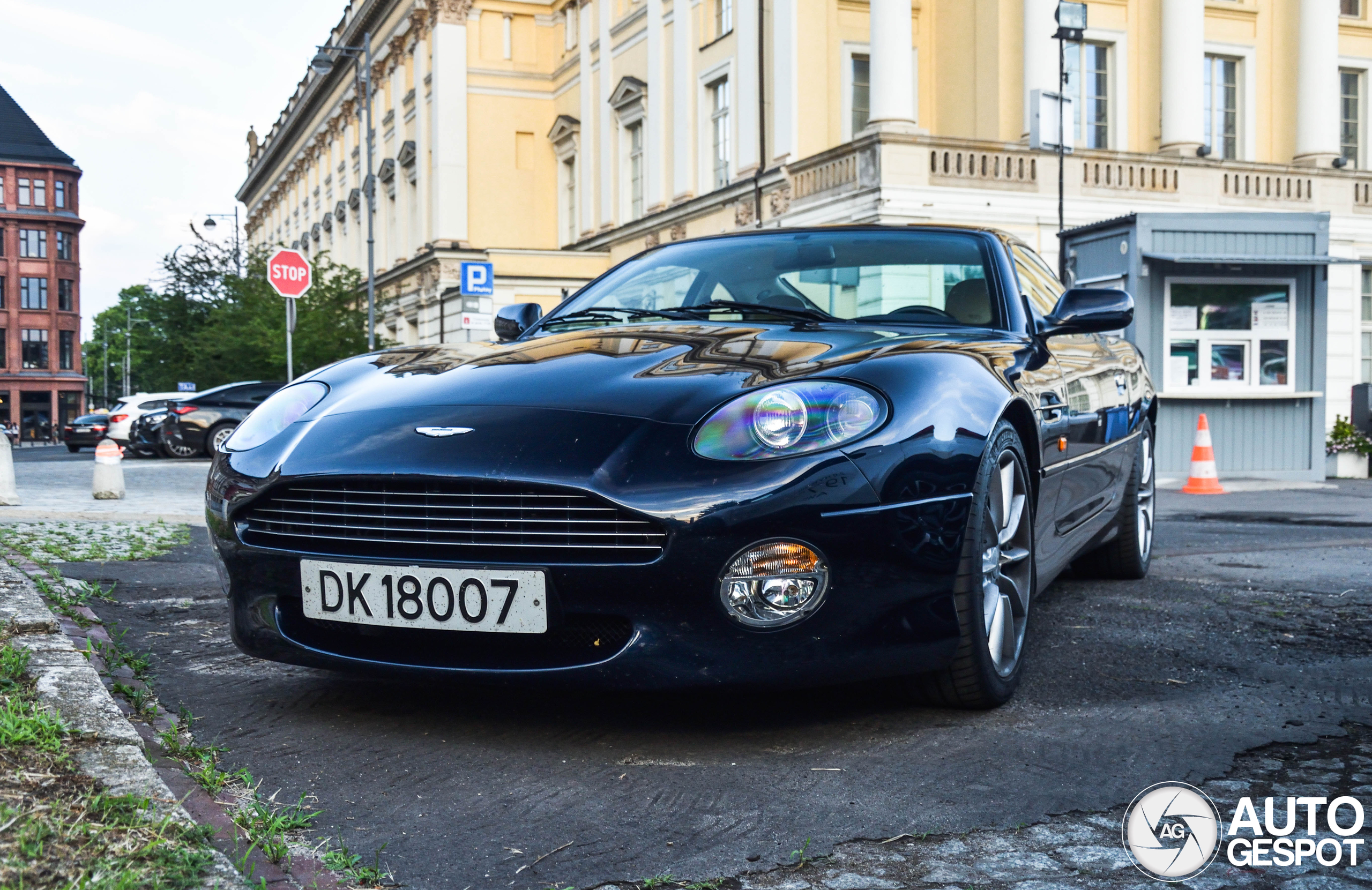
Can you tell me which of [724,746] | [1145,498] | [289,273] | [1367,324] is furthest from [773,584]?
[1367,324]

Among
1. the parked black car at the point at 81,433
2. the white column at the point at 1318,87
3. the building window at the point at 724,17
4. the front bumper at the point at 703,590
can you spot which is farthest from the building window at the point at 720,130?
the front bumper at the point at 703,590

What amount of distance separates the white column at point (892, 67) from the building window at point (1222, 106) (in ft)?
26.6

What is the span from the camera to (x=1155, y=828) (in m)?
2.44

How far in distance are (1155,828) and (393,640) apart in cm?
164

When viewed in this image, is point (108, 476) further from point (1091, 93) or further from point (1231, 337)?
point (1091, 93)

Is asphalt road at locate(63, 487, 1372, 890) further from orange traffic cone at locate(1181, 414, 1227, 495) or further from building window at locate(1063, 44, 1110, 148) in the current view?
building window at locate(1063, 44, 1110, 148)

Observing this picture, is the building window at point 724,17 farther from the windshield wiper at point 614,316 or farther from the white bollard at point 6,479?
the windshield wiper at point 614,316

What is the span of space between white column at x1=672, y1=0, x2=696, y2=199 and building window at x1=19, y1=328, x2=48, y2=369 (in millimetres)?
67901

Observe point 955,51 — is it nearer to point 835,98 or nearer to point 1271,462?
point 835,98

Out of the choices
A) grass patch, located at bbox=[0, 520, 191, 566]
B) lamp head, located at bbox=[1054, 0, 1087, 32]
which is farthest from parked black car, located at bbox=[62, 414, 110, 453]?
grass patch, located at bbox=[0, 520, 191, 566]

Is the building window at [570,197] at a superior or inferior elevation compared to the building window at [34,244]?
inferior

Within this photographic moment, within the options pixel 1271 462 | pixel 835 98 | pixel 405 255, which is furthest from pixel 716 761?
pixel 405 255

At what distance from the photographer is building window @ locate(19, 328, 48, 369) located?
3285 inches

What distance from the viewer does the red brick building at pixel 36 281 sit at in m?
83.1
